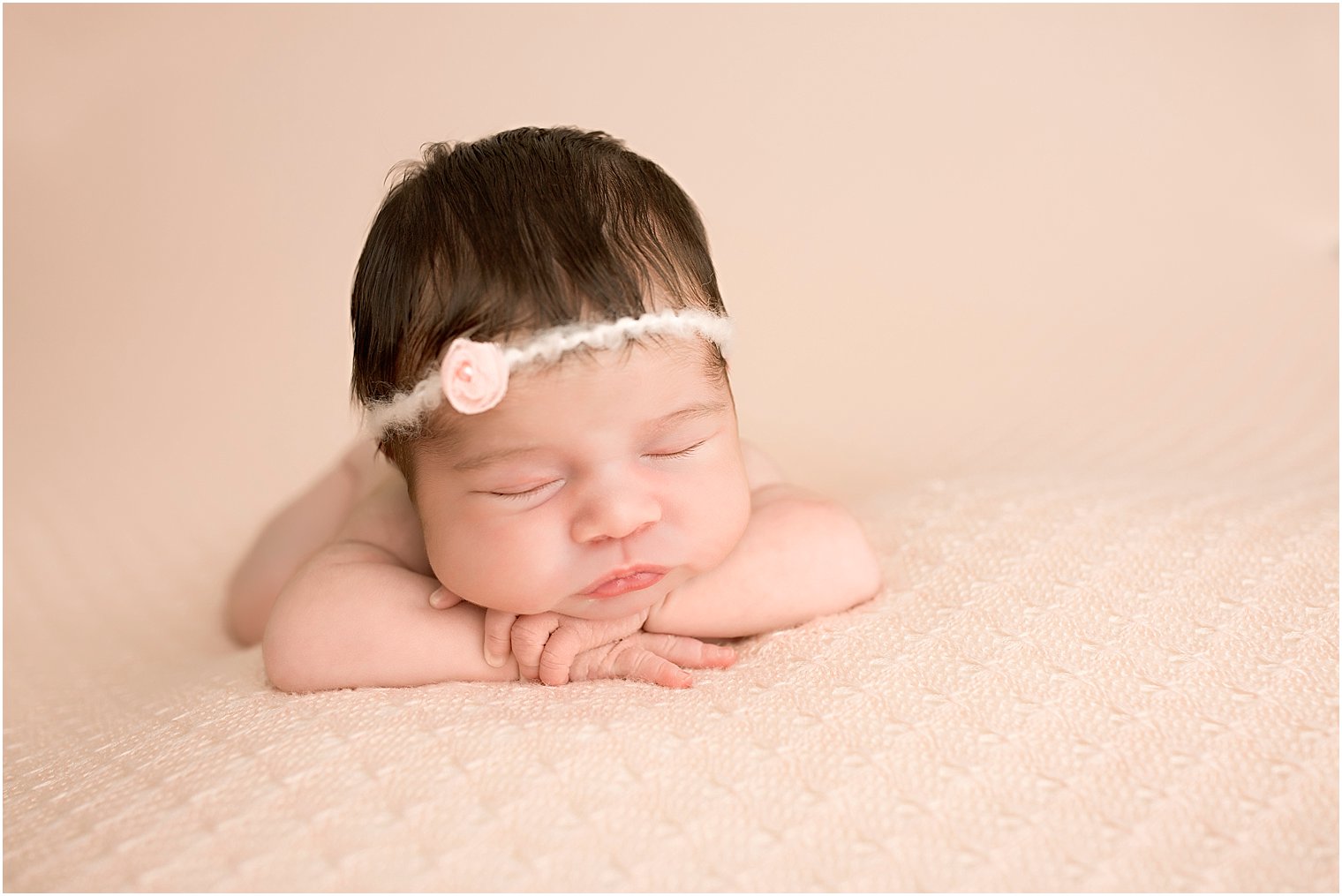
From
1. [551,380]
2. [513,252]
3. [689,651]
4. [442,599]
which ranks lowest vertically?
[689,651]

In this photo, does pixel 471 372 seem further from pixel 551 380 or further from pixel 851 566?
pixel 851 566

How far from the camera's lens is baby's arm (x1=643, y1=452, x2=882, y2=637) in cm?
138

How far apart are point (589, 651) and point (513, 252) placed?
1.47ft

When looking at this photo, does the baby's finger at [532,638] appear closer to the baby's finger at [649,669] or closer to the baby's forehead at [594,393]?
the baby's finger at [649,669]

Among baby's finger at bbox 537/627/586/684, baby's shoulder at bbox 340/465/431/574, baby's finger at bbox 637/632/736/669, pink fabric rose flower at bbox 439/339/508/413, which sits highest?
pink fabric rose flower at bbox 439/339/508/413

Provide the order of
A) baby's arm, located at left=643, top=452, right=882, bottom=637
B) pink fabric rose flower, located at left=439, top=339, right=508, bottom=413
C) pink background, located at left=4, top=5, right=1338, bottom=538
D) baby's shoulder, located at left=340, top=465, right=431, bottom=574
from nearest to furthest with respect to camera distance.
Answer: pink fabric rose flower, located at left=439, top=339, right=508, bottom=413
baby's arm, located at left=643, top=452, right=882, bottom=637
baby's shoulder, located at left=340, top=465, right=431, bottom=574
pink background, located at left=4, top=5, right=1338, bottom=538

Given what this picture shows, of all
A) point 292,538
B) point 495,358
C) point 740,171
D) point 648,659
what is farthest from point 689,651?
point 740,171

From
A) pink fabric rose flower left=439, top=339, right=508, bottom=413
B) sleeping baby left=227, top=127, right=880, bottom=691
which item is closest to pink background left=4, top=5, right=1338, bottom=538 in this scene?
sleeping baby left=227, top=127, right=880, bottom=691

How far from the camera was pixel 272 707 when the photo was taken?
1197 millimetres

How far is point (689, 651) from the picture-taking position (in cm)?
133

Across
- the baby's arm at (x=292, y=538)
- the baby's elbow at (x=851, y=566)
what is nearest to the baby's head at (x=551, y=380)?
the baby's elbow at (x=851, y=566)

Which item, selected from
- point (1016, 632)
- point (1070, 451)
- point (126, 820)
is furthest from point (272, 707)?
point (1070, 451)

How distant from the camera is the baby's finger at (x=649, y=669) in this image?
1265 mm

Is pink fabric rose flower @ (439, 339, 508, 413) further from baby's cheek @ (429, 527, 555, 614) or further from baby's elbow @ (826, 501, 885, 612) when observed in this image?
baby's elbow @ (826, 501, 885, 612)
